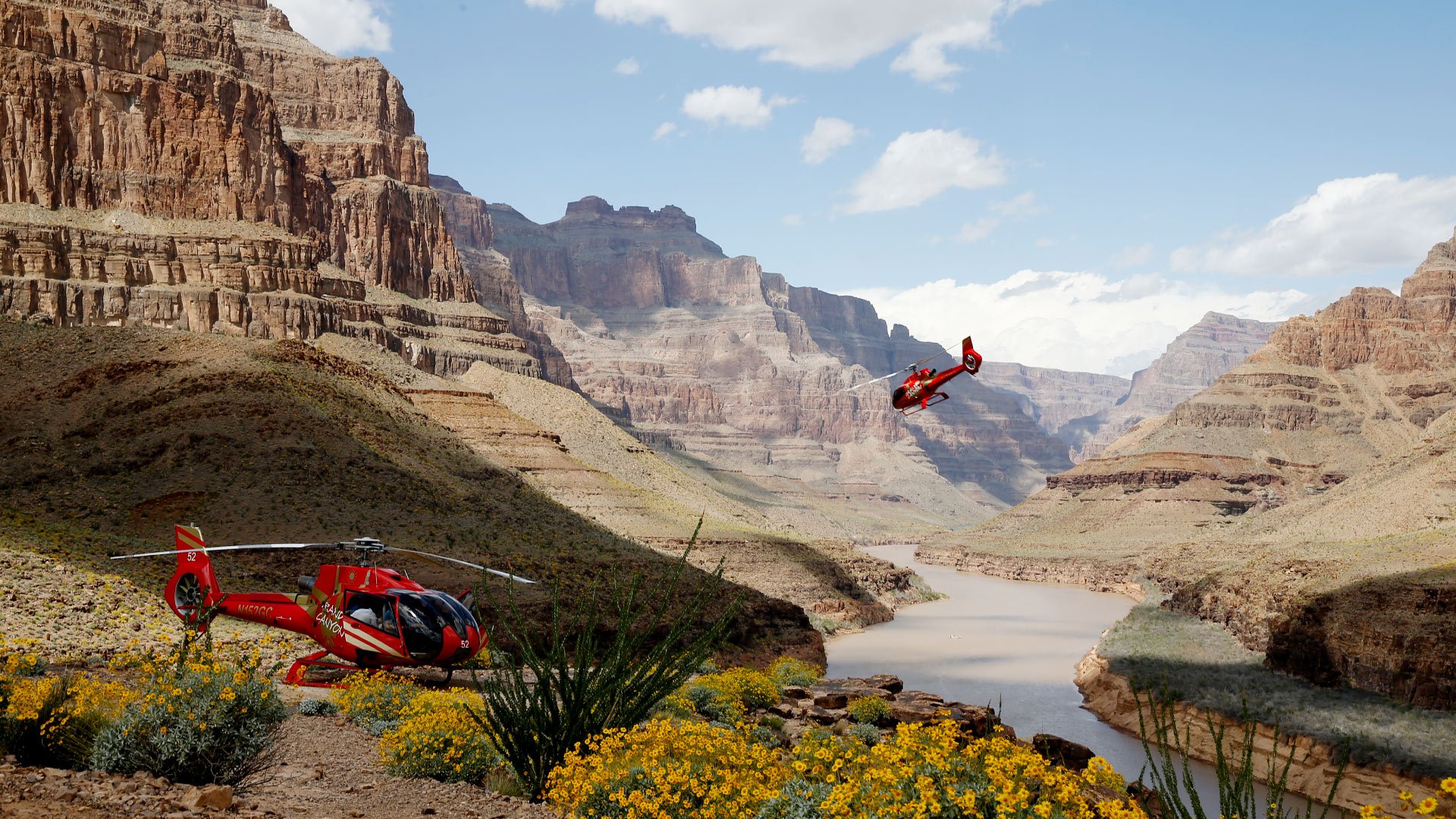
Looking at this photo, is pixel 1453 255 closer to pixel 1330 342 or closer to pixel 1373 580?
pixel 1330 342

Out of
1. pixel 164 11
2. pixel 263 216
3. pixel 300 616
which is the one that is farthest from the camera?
pixel 164 11

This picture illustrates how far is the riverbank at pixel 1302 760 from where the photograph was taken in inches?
1246

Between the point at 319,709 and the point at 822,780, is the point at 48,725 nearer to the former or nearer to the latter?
the point at 319,709

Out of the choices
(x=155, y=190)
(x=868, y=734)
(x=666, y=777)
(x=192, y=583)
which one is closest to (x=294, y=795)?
(x=666, y=777)

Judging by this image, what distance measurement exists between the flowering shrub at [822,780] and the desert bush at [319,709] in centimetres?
685

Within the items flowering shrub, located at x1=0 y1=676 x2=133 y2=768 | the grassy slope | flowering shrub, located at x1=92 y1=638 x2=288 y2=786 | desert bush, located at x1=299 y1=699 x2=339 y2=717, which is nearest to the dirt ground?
flowering shrub, located at x1=92 y1=638 x2=288 y2=786

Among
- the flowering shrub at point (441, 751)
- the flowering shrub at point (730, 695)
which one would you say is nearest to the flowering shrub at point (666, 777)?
the flowering shrub at point (441, 751)

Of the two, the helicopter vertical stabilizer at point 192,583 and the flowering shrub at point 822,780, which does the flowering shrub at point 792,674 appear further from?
the flowering shrub at point 822,780

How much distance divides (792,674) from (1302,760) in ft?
52.3

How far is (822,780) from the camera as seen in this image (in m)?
12.7

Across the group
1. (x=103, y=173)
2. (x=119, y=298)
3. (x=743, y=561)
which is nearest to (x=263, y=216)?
(x=103, y=173)

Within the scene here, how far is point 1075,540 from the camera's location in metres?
141

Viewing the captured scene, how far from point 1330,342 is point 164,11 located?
16178 cm

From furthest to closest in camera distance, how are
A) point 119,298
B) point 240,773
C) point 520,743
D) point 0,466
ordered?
point 119,298 → point 0,466 → point 520,743 → point 240,773
